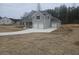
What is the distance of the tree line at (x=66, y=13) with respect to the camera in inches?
87.5

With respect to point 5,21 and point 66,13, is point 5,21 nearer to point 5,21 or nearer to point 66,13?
point 5,21

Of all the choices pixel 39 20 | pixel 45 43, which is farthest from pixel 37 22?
pixel 45 43

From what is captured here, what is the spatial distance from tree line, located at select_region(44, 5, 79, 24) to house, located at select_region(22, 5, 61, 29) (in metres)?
0.04

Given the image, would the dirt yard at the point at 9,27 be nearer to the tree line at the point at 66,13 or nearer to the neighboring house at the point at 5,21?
the neighboring house at the point at 5,21

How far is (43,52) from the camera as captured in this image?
2.23 meters

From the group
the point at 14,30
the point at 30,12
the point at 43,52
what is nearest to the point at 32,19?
the point at 30,12

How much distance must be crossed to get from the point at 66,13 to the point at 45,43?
14.8 inches

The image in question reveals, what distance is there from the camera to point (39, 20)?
2.25 meters

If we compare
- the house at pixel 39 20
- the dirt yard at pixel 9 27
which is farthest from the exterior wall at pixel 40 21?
the dirt yard at pixel 9 27

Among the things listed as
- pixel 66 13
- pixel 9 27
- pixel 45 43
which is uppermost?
pixel 66 13

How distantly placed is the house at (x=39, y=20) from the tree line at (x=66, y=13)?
1.7 inches
